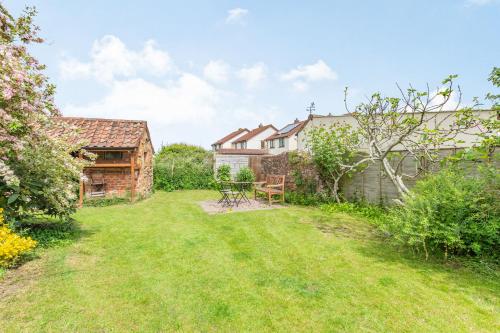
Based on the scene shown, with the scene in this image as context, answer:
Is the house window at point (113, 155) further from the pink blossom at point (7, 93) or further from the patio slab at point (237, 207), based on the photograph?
the pink blossom at point (7, 93)

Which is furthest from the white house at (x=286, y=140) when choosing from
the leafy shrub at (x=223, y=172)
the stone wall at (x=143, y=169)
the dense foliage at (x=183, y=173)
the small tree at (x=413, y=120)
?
the small tree at (x=413, y=120)

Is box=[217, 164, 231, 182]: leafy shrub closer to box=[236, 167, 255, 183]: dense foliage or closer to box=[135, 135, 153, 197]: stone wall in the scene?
box=[236, 167, 255, 183]: dense foliage

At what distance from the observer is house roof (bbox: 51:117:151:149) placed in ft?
36.5

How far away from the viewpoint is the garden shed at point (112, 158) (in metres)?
11.0

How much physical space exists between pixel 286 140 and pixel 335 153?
21707 millimetres

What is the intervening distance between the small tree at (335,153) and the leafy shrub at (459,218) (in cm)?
443

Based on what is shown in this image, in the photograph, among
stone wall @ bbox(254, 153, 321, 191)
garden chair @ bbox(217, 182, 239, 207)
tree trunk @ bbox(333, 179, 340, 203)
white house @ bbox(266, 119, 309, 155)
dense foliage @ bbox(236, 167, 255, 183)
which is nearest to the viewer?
tree trunk @ bbox(333, 179, 340, 203)

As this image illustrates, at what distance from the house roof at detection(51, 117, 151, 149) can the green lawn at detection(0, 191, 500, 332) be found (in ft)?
20.2

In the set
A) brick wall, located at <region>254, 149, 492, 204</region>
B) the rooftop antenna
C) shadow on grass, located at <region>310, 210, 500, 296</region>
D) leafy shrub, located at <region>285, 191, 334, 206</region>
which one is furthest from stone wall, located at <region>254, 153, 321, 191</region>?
the rooftop antenna

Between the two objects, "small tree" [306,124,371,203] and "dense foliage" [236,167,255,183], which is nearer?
"small tree" [306,124,371,203]

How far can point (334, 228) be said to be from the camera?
22.3 ft

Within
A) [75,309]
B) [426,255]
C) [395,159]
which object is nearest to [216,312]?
[75,309]

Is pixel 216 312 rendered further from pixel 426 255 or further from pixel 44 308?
pixel 426 255

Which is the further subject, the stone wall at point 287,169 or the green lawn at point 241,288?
the stone wall at point 287,169
